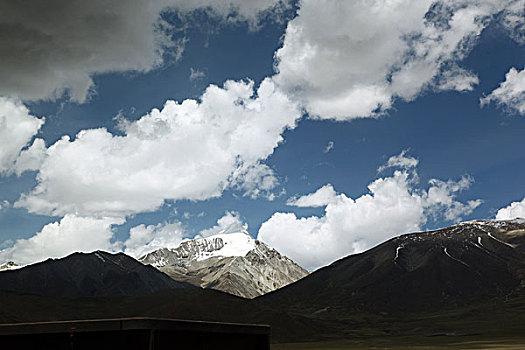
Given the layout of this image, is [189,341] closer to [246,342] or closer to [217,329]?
[217,329]

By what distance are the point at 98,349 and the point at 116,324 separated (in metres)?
1.08

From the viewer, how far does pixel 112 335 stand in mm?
16812

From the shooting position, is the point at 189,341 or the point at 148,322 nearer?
the point at 148,322

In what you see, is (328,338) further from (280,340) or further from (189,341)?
(189,341)

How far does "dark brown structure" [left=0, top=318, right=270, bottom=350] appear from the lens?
1648cm

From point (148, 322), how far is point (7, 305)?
20444cm

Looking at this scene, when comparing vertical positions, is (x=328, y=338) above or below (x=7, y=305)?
below

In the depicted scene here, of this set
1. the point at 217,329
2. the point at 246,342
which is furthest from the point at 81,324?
the point at 246,342

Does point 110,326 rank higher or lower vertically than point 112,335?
higher

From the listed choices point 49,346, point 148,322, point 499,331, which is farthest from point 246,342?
point 499,331

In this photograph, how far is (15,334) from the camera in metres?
17.8

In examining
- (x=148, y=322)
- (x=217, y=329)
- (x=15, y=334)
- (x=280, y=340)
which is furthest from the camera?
(x=280, y=340)

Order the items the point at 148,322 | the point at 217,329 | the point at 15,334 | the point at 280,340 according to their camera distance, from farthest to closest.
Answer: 1. the point at 280,340
2. the point at 217,329
3. the point at 15,334
4. the point at 148,322

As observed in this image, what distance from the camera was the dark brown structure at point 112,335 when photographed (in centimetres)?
1648
